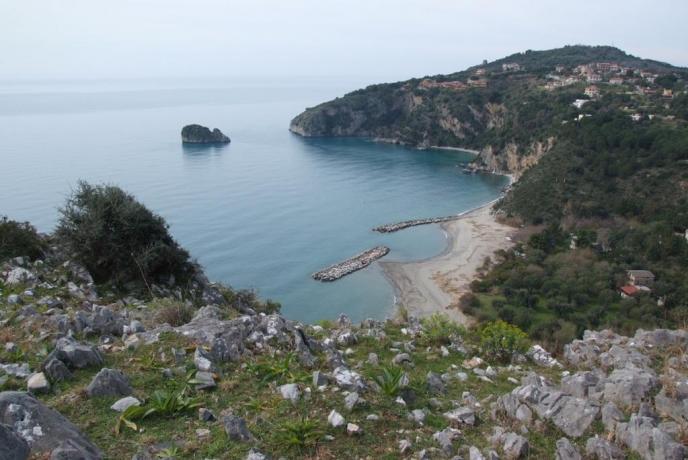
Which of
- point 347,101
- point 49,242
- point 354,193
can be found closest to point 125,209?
point 49,242

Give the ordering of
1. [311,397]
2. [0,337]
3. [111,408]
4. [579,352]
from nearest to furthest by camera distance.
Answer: [111,408] < [311,397] < [0,337] < [579,352]

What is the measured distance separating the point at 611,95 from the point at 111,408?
104851mm

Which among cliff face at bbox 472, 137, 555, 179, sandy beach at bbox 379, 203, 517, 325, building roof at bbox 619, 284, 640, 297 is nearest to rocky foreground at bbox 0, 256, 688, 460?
building roof at bbox 619, 284, 640, 297

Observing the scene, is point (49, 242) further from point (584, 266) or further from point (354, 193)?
point (354, 193)

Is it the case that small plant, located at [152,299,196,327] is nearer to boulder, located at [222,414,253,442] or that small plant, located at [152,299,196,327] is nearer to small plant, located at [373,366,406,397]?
small plant, located at [373,366,406,397]

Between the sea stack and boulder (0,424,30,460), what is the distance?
123 m

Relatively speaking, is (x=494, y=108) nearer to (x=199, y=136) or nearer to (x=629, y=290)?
(x=199, y=136)

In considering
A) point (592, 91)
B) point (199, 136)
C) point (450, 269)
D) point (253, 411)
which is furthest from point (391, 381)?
point (199, 136)

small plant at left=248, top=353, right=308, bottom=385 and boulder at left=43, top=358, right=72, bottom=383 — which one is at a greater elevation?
boulder at left=43, top=358, right=72, bottom=383

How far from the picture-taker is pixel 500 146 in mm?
98875

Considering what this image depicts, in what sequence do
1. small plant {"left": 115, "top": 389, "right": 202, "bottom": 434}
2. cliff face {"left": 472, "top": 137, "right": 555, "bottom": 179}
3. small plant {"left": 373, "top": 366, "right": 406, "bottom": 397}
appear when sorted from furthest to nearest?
cliff face {"left": 472, "top": 137, "right": 555, "bottom": 179}, small plant {"left": 373, "top": 366, "right": 406, "bottom": 397}, small plant {"left": 115, "top": 389, "right": 202, "bottom": 434}

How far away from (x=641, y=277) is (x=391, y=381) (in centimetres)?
3686

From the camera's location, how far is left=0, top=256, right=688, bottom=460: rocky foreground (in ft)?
19.8

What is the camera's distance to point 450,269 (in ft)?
159
